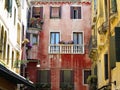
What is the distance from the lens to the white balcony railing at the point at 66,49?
Answer: 38969 millimetres

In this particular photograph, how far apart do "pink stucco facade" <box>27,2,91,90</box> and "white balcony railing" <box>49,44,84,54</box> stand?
0.21 meters

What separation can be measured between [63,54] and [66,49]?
605 mm

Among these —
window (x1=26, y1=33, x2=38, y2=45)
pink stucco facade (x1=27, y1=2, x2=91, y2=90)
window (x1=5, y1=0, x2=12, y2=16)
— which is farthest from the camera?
window (x1=26, y1=33, x2=38, y2=45)

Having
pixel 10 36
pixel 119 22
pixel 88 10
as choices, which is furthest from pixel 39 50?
pixel 119 22

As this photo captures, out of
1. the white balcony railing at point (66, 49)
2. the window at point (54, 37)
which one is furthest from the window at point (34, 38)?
the white balcony railing at point (66, 49)

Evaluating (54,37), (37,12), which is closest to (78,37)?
(54,37)

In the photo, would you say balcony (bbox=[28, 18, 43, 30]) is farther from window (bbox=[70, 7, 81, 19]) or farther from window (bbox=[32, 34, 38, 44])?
window (bbox=[70, 7, 81, 19])

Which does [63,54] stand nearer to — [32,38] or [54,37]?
[54,37]

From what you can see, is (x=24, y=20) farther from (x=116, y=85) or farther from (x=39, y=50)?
(x=116, y=85)

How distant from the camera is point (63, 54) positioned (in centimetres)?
3891

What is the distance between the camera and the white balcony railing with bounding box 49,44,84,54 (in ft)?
128

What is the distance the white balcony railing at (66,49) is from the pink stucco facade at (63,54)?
212 millimetres

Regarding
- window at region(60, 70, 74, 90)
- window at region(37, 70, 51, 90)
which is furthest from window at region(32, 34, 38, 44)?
window at region(60, 70, 74, 90)

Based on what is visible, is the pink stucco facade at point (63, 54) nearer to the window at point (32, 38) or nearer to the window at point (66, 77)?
the window at point (66, 77)
